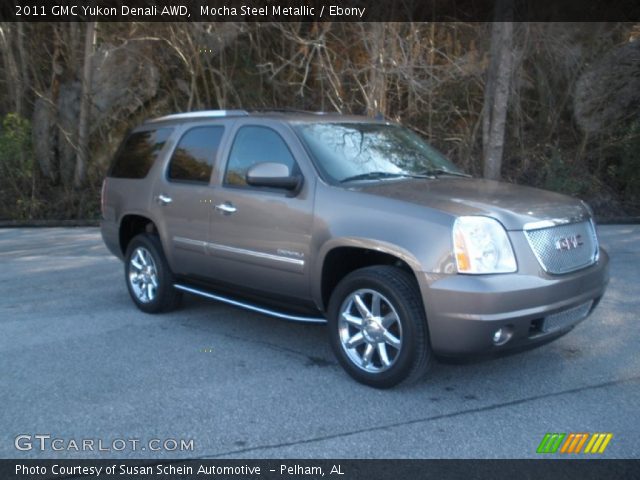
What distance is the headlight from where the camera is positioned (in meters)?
4.34

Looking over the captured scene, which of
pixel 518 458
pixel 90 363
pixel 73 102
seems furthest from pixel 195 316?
pixel 73 102

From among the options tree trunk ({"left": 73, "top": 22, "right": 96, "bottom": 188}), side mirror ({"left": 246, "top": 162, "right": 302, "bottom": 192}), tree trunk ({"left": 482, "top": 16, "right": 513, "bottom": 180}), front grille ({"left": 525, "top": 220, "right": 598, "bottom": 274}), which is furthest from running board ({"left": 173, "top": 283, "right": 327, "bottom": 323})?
tree trunk ({"left": 73, "top": 22, "right": 96, "bottom": 188})

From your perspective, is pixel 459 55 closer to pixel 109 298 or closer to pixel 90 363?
pixel 109 298

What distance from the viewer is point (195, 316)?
6.83 metres

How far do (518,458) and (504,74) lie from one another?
381 inches

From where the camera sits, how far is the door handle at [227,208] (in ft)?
18.9

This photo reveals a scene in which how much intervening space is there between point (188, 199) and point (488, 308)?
308 centimetres

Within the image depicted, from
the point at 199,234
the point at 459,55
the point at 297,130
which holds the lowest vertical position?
the point at 199,234

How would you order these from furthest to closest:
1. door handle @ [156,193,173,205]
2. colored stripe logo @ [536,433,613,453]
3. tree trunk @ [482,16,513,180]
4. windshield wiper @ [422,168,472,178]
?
tree trunk @ [482,16,513,180], door handle @ [156,193,173,205], windshield wiper @ [422,168,472,178], colored stripe logo @ [536,433,613,453]

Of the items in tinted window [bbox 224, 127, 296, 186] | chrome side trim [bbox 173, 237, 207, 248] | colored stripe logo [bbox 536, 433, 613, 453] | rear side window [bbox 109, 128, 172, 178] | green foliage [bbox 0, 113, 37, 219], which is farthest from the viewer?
green foliage [bbox 0, 113, 37, 219]

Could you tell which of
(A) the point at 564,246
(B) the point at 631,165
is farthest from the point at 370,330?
(B) the point at 631,165

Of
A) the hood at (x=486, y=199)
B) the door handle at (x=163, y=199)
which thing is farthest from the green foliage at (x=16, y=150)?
the hood at (x=486, y=199)

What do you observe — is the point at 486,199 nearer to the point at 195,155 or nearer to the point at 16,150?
the point at 195,155

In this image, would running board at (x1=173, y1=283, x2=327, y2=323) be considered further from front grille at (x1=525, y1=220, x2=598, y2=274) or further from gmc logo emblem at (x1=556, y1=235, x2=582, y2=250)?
gmc logo emblem at (x1=556, y1=235, x2=582, y2=250)
